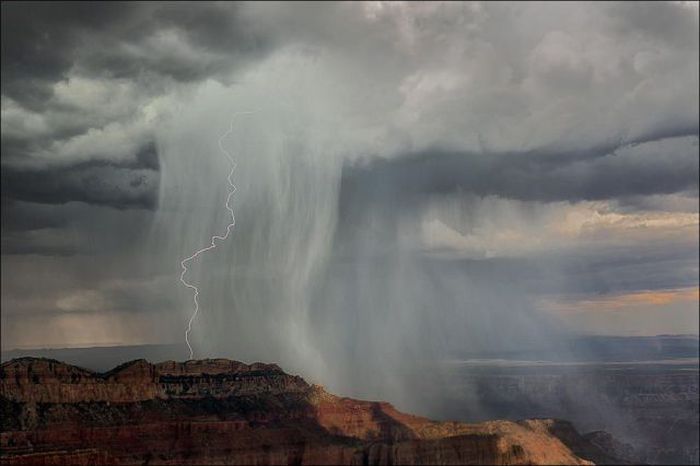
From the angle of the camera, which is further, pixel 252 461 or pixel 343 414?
pixel 343 414

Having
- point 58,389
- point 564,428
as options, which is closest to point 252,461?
point 58,389

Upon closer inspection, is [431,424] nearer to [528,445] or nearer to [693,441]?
[528,445]

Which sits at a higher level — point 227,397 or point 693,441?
point 227,397

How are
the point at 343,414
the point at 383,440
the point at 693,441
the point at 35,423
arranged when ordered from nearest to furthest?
the point at 35,423 → the point at 383,440 → the point at 343,414 → the point at 693,441

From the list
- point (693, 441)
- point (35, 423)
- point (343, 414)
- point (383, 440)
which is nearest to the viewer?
point (35, 423)

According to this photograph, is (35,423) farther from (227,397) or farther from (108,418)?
(227,397)

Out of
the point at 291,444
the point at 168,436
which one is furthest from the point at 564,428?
the point at 168,436
